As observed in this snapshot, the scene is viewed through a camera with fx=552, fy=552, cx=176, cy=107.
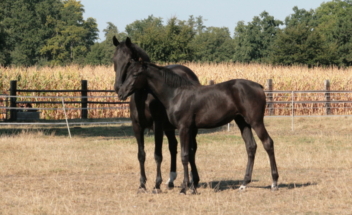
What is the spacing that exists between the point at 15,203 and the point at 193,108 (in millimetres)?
3028

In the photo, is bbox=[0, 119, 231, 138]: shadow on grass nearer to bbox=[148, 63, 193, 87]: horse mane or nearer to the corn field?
the corn field

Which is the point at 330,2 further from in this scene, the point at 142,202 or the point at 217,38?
the point at 142,202

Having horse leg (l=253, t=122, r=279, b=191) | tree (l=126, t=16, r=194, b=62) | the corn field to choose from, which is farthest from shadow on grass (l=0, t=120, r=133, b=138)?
tree (l=126, t=16, r=194, b=62)

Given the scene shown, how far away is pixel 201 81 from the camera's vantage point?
3102cm

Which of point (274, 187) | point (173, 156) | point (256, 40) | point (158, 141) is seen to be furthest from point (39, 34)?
point (274, 187)

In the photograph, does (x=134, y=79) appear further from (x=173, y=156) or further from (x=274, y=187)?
(x=274, y=187)

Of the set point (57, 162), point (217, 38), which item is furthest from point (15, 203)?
point (217, 38)

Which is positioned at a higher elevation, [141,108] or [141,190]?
[141,108]

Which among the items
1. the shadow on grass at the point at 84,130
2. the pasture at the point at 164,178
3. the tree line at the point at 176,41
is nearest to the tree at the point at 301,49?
the tree line at the point at 176,41

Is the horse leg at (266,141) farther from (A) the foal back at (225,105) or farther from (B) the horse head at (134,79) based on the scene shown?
(B) the horse head at (134,79)

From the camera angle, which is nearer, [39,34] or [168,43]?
[168,43]

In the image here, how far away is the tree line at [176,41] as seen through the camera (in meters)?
41.7

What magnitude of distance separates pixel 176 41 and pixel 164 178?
30862mm

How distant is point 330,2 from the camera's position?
330 feet
